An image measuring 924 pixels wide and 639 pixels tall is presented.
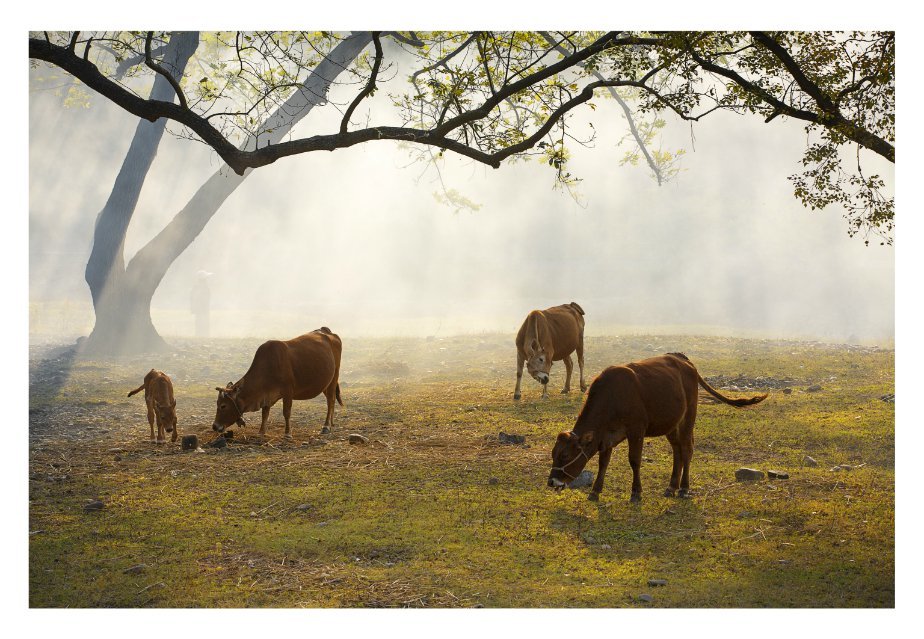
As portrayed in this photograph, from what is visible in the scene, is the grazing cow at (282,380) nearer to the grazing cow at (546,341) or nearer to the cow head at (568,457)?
the grazing cow at (546,341)

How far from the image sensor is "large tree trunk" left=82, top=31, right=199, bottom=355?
24.4m

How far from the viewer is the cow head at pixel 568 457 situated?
8266 mm

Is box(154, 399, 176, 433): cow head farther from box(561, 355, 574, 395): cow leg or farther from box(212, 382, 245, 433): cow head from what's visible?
box(561, 355, 574, 395): cow leg

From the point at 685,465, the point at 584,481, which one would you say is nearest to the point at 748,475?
the point at 685,465

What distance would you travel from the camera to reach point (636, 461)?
28.7ft

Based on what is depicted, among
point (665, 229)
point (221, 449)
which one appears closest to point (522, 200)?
point (665, 229)

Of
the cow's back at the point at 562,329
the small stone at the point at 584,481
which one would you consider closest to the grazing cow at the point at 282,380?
Answer: the cow's back at the point at 562,329

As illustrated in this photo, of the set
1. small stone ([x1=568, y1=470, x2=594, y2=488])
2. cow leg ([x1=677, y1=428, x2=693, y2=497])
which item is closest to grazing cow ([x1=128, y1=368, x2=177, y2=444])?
small stone ([x1=568, y1=470, x2=594, y2=488])

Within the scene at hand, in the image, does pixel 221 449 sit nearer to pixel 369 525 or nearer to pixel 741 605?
pixel 369 525

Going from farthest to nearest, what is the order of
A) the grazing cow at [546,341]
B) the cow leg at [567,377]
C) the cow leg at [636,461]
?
1. the cow leg at [567,377]
2. the grazing cow at [546,341]
3. the cow leg at [636,461]

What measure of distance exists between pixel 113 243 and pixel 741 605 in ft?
72.6

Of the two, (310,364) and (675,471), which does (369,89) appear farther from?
(675,471)

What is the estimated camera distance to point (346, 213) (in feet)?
165

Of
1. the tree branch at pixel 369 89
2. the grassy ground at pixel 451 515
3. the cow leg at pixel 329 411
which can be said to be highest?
the tree branch at pixel 369 89
